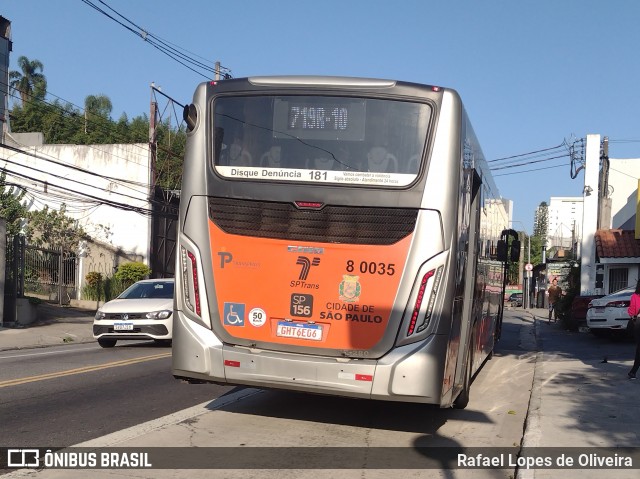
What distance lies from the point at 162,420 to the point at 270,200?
260 centimetres

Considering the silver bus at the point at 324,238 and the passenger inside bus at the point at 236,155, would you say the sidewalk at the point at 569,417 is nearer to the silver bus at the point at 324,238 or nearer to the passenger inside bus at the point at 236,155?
the silver bus at the point at 324,238

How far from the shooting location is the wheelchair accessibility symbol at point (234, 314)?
276 inches

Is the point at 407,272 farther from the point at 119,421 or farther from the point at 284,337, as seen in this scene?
the point at 119,421

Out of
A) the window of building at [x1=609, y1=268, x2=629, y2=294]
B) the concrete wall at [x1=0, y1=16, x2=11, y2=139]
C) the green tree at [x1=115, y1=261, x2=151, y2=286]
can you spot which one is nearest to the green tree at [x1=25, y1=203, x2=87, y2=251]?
the green tree at [x1=115, y1=261, x2=151, y2=286]

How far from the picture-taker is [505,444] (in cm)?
748

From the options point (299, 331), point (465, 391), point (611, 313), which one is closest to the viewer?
point (299, 331)

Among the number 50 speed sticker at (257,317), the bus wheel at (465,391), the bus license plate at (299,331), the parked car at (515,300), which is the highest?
the number 50 speed sticker at (257,317)

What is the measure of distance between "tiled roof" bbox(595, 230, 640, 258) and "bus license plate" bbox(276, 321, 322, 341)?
71.9ft

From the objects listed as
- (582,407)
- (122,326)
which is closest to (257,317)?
(582,407)

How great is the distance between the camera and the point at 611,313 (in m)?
19.2

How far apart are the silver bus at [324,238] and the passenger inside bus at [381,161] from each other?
13mm

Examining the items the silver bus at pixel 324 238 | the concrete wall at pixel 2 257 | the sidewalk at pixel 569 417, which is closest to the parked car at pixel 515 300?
the sidewalk at pixel 569 417

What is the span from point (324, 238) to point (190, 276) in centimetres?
142

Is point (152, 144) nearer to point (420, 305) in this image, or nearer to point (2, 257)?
point (2, 257)
